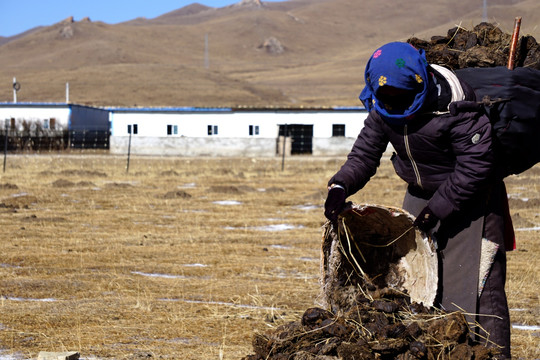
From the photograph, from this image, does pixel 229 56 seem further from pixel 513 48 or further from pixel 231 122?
pixel 513 48

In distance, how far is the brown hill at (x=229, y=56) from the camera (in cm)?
9062

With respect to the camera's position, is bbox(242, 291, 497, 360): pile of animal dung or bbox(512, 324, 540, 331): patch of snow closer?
bbox(242, 291, 497, 360): pile of animal dung

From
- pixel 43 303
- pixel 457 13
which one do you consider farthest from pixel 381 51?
pixel 457 13

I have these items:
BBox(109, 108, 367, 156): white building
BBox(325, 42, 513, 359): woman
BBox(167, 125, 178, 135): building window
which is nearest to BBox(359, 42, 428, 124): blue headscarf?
BBox(325, 42, 513, 359): woman

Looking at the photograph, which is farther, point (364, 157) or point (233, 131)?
point (233, 131)

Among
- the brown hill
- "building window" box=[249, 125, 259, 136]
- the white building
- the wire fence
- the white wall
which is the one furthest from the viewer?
the brown hill

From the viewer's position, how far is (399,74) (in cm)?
391

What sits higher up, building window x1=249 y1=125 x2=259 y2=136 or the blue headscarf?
the blue headscarf

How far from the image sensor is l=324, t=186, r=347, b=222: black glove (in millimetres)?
4242

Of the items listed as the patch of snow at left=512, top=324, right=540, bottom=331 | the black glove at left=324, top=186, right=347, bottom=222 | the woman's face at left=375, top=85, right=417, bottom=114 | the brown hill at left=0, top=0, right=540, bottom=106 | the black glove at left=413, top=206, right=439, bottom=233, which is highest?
the brown hill at left=0, top=0, right=540, bottom=106

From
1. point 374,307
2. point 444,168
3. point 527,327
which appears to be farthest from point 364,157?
point 527,327

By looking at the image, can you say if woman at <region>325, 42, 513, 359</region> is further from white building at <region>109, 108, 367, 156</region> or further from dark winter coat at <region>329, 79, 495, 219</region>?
white building at <region>109, 108, 367, 156</region>

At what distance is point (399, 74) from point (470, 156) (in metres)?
0.54

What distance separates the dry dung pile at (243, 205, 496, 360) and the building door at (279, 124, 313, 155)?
42.0 m
